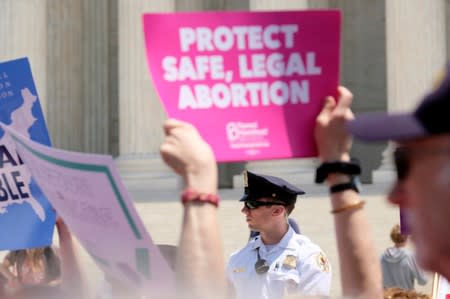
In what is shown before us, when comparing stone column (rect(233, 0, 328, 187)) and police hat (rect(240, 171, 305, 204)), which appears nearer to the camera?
police hat (rect(240, 171, 305, 204))

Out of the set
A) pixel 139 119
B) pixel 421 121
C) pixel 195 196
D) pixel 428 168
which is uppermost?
pixel 421 121

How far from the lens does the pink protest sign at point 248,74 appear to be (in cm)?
432

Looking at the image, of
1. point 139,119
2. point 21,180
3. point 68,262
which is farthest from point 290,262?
point 139,119

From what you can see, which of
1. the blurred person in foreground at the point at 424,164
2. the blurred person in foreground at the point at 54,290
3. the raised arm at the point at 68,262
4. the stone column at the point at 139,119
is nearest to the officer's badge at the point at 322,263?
the raised arm at the point at 68,262

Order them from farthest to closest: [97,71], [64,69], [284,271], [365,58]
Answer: [365,58]
[97,71]
[64,69]
[284,271]

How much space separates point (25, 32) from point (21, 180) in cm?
3427

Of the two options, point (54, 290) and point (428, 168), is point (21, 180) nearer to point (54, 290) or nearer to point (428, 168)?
point (54, 290)

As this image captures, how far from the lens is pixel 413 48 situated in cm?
3672

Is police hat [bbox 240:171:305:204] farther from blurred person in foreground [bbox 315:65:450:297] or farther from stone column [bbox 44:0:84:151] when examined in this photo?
→ stone column [bbox 44:0:84:151]

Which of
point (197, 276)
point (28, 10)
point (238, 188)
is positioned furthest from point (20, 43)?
point (197, 276)

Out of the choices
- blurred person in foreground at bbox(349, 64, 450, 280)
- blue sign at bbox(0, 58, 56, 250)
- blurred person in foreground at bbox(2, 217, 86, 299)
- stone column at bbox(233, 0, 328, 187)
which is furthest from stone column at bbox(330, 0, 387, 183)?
blurred person in foreground at bbox(349, 64, 450, 280)

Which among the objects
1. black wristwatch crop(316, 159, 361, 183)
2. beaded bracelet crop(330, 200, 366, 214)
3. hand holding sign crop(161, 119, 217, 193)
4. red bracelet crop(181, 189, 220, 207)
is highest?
hand holding sign crop(161, 119, 217, 193)

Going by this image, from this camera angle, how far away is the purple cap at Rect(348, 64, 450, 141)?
281 cm

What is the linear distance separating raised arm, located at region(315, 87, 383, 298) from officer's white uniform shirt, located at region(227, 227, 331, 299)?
3.32 m
